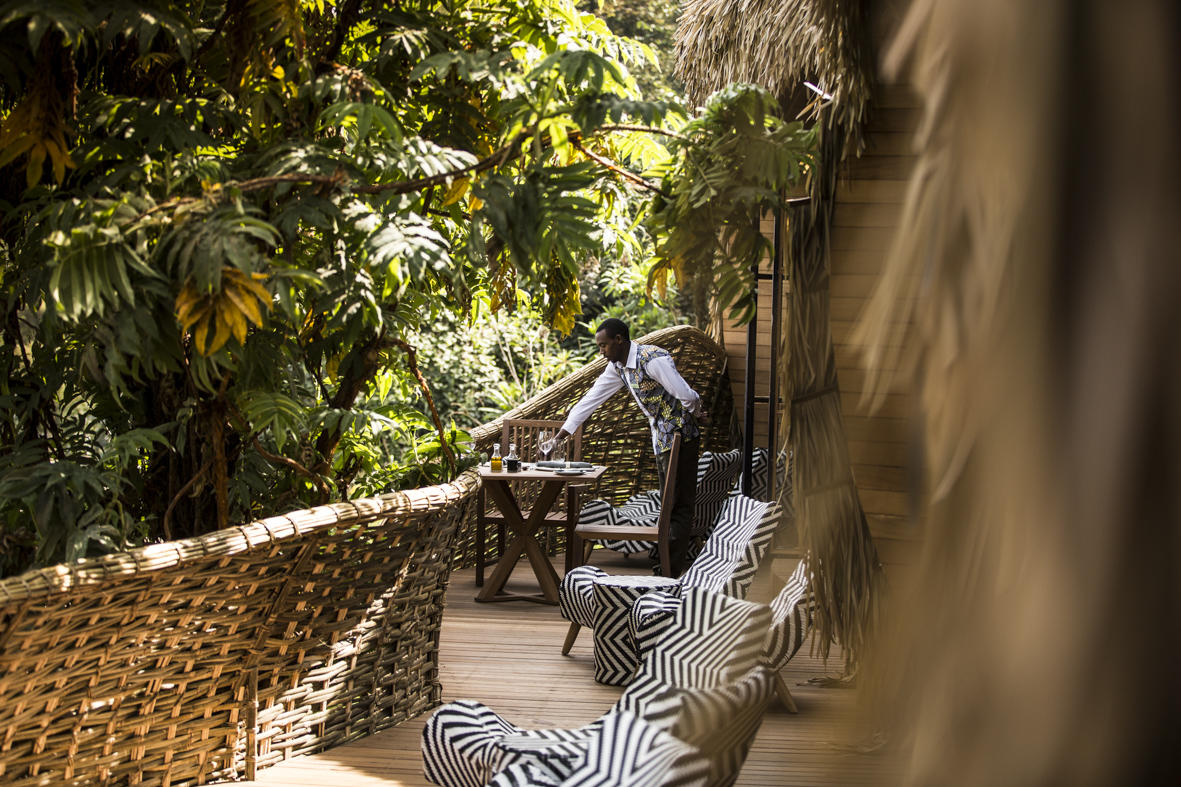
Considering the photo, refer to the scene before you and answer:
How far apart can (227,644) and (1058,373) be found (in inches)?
124

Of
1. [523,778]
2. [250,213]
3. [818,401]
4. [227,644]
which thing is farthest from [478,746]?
[250,213]

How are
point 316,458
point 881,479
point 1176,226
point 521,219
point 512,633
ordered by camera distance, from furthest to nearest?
1. point 512,633
2. point 316,458
3. point 521,219
4. point 881,479
5. point 1176,226

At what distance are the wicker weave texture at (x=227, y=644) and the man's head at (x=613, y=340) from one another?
2.47m

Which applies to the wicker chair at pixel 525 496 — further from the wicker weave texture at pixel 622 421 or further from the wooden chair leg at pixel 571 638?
the wooden chair leg at pixel 571 638

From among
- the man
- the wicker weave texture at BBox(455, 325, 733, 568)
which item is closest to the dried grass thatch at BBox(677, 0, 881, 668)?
the man

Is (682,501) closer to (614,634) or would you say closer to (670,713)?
(614,634)

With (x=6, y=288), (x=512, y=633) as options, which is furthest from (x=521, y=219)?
(x=512, y=633)

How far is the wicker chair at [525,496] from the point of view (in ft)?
21.1

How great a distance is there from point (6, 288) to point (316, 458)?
1157mm

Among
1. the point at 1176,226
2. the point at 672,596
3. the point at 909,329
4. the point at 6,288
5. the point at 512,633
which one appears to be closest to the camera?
the point at 1176,226

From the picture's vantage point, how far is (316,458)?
3807 mm

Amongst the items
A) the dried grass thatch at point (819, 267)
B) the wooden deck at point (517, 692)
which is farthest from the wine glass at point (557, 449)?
the dried grass thatch at point (819, 267)

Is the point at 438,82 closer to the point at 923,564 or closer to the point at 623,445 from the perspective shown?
the point at 923,564

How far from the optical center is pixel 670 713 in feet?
7.88
